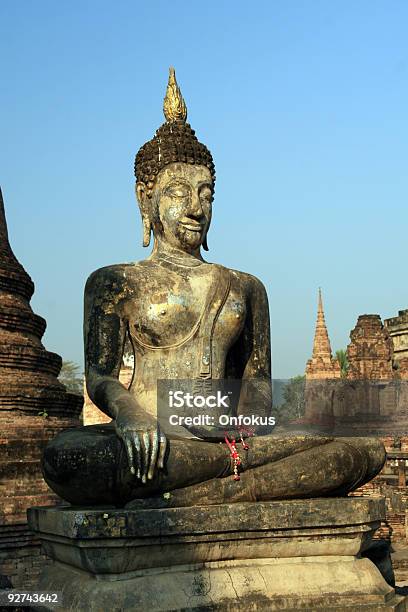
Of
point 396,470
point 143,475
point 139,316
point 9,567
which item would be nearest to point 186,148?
point 139,316

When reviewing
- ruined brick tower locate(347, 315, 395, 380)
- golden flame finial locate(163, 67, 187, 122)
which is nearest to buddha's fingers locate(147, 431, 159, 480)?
golden flame finial locate(163, 67, 187, 122)

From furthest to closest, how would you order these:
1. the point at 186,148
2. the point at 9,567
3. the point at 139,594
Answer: the point at 9,567 → the point at 186,148 → the point at 139,594

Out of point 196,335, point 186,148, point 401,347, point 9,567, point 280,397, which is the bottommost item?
point 9,567

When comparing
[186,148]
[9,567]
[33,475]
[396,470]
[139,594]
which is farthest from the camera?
[396,470]

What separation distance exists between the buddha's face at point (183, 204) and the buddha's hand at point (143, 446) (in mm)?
1487

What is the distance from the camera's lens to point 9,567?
1247 centimetres

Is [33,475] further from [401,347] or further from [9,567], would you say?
[401,347]

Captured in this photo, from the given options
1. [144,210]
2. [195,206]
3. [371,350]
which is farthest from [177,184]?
[371,350]

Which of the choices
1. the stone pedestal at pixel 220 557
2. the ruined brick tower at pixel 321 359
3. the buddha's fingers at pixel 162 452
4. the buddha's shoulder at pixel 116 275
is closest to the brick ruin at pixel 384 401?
the buddha's shoulder at pixel 116 275

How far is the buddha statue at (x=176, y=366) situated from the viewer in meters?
4.17

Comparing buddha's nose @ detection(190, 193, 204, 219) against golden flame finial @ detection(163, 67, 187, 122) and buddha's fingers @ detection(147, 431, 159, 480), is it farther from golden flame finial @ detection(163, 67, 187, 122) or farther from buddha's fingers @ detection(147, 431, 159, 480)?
buddha's fingers @ detection(147, 431, 159, 480)

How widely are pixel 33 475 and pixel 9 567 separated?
60.4 inches

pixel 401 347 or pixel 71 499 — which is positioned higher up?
pixel 401 347

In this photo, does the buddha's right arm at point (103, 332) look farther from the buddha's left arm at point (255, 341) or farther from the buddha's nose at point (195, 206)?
the buddha's left arm at point (255, 341)
